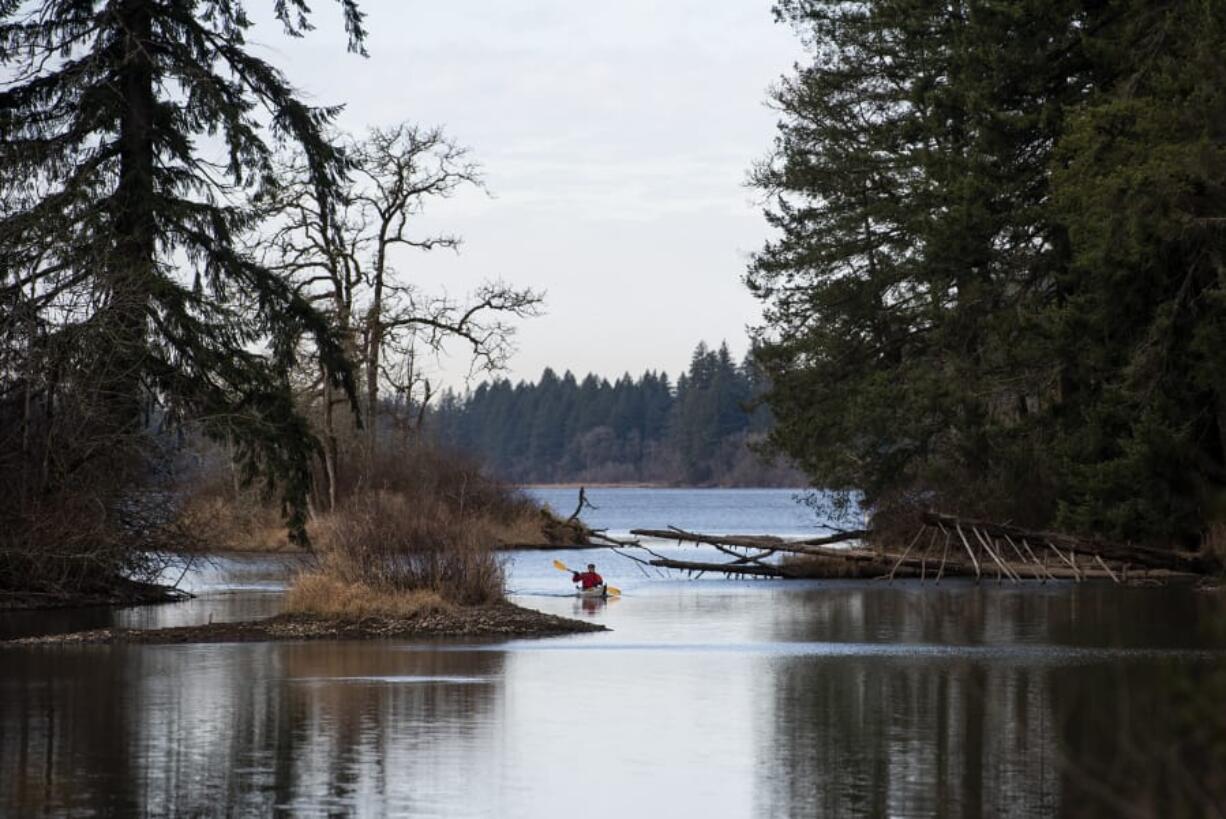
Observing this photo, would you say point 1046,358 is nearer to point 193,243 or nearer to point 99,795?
point 193,243

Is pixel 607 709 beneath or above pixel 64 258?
beneath

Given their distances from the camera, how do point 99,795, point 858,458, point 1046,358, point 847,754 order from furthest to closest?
1. point 858,458
2. point 1046,358
3. point 847,754
4. point 99,795

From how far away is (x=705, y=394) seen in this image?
634ft

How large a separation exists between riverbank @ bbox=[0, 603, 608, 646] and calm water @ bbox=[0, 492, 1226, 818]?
3.19 ft

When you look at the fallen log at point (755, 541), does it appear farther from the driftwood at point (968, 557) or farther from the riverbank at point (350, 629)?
the riverbank at point (350, 629)

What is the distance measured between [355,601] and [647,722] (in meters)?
11.9

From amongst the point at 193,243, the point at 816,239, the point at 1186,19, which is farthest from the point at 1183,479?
the point at 193,243

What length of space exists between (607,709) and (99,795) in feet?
22.3

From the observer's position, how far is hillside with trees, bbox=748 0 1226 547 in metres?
37.8

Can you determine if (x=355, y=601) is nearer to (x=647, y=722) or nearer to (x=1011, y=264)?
(x=647, y=722)

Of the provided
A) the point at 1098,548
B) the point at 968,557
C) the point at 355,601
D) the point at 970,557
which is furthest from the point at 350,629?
the point at 968,557

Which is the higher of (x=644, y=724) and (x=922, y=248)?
(x=922, y=248)

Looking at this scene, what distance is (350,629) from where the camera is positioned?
1113 inches

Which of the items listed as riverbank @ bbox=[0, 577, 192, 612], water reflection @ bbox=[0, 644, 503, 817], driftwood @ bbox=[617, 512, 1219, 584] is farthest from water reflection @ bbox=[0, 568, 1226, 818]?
driftwood @ bbox=[617, 512, 1219, 584]
